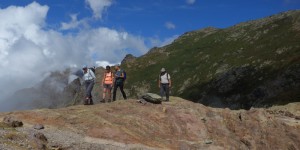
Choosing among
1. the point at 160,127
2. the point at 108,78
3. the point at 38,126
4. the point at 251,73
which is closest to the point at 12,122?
the point at 38,126

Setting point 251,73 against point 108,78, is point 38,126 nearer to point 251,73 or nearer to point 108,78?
point 108,78

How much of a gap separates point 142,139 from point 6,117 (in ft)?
33.8

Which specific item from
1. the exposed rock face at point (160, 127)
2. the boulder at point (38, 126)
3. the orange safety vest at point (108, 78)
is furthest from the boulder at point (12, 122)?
the orange safety vest at point (108, 78)

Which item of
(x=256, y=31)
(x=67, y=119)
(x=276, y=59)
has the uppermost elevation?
(x=256, y=31)

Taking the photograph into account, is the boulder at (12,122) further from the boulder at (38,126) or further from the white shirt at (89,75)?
the white shirt at (89,75)

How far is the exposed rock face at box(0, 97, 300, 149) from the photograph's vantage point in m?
31.4

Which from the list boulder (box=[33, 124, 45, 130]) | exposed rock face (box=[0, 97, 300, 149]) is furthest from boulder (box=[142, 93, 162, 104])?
boulder (box=[33, 124, 45, 130])

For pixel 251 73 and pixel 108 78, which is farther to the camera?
pixel 251 73

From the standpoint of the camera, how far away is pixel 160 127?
36.8 metres

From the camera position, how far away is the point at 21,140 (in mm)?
27406

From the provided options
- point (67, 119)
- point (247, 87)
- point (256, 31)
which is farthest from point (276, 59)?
point (67, 119)

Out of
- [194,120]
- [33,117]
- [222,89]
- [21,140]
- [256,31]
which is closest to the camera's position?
[21,140]

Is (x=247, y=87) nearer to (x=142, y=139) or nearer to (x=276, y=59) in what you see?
(x=276, y=59)

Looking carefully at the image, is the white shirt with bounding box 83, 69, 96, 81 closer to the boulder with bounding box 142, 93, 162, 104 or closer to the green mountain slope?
the boulder with bounding box 142, 93, 162, 104
